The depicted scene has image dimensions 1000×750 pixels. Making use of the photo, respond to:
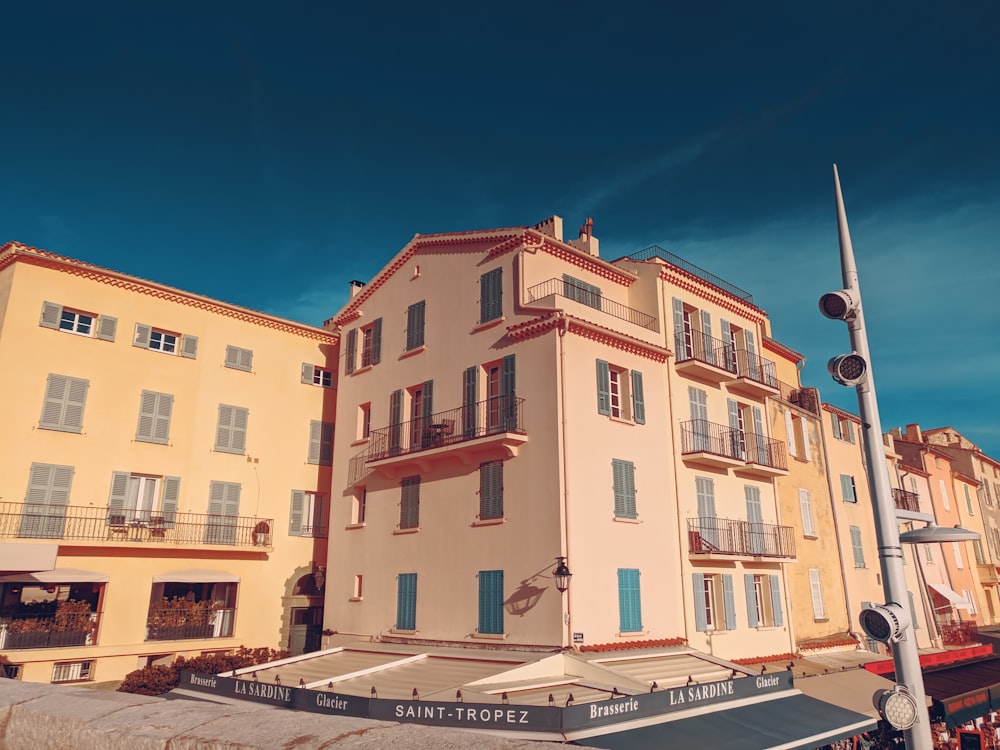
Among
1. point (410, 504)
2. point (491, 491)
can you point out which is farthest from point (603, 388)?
point (410, 504)

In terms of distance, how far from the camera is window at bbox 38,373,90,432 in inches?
922

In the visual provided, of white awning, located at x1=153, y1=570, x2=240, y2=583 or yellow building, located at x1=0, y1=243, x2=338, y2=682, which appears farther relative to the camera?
white awning, located at x1=153, y1=570, x2=240, y2=583

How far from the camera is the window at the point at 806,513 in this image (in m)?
29.6

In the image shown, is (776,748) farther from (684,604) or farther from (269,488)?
(269,488)

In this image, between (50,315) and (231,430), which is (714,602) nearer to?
(231,430)

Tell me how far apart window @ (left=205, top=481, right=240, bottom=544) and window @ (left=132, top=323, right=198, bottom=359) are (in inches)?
192

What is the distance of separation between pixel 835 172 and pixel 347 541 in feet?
72.2

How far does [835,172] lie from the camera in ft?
29.9

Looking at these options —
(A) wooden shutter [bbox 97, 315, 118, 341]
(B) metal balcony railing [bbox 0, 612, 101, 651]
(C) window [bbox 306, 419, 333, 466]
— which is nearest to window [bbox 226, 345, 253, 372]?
(C) window [bbox 306, 419, 333, 466]

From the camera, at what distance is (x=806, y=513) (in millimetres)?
29969

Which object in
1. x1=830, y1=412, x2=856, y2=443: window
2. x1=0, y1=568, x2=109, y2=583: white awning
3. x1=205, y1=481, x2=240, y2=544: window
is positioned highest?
x1=830, y1=412, x2=856, y2=443: window

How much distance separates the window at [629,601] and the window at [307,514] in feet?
43.4

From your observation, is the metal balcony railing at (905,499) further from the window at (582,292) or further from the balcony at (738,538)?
the window at (582,292)

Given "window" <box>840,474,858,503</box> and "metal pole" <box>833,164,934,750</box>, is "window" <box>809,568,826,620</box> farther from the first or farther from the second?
"metal pole" <box>833,164,934,750</box>
